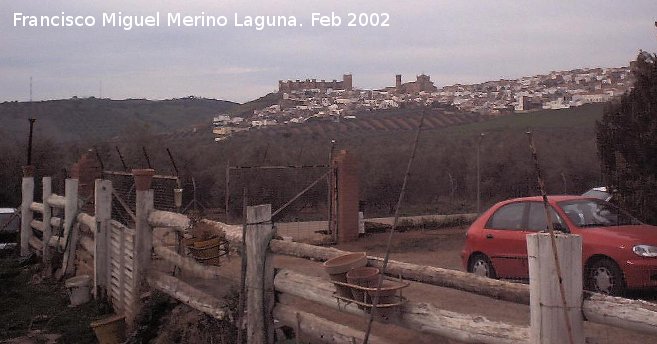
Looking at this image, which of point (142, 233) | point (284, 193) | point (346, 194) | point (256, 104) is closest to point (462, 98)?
point (256, 104)

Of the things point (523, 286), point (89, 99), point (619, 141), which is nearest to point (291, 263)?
point (619, 141)

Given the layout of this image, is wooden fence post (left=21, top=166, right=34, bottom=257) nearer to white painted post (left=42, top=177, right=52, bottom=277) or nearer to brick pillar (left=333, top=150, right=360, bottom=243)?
white painted post (left=42, top=177, right=52, bottom=277)

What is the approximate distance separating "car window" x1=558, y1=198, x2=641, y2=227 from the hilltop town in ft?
129

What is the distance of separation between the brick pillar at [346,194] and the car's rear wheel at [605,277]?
8.43 m

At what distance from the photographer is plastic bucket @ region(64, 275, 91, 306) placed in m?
9.87

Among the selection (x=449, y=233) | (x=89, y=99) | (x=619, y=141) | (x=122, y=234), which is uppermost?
(x=89, y=99)

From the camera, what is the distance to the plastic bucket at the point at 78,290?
9867 mm

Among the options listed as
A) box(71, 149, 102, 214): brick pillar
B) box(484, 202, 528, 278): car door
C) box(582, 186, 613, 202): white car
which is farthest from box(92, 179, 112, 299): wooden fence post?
box(582, 186, 613, 202): white car

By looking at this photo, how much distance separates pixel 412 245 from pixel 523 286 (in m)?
12.0

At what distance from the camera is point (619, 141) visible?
1229 centimetres

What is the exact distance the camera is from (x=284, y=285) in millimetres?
5602

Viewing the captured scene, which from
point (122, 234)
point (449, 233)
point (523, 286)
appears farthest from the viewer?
point (449, 233)

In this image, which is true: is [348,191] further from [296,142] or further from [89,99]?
[89,99]

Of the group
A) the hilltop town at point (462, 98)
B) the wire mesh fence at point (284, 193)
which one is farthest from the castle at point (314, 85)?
the wire mesh fence at point (284, 193)
